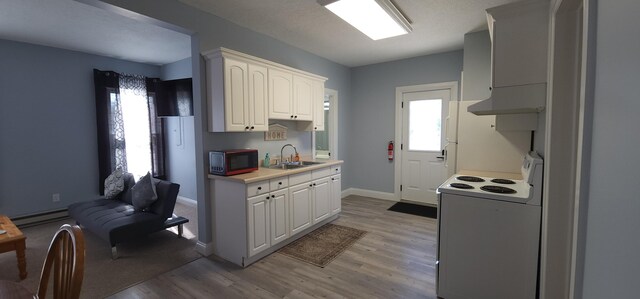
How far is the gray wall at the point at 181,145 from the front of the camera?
486 centimetres

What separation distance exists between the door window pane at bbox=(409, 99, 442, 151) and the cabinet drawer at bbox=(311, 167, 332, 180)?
6.32 ft

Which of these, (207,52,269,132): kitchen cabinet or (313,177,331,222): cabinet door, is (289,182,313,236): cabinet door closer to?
(313,177,331,222): cabinet door

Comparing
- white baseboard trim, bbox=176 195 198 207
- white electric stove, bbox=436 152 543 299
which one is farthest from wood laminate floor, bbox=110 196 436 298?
white baseboard trim, bbox=176 195 198 207

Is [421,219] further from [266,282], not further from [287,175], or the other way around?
[266,282]

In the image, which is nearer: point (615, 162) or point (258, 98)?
point (615, 162)

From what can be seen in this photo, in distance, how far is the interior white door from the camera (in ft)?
15.3

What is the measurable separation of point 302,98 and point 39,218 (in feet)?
14.0

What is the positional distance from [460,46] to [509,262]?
334 centimetres

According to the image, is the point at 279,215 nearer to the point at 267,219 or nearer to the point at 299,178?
the point at 267,219

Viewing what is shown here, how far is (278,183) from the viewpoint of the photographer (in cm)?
301

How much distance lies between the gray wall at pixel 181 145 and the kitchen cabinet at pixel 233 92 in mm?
2195

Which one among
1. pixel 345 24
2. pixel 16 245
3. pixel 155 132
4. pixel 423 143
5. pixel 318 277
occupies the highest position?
pixel 345 24

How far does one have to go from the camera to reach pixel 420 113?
4844 millimetres

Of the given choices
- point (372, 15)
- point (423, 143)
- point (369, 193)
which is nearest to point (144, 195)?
point (372, 15)
